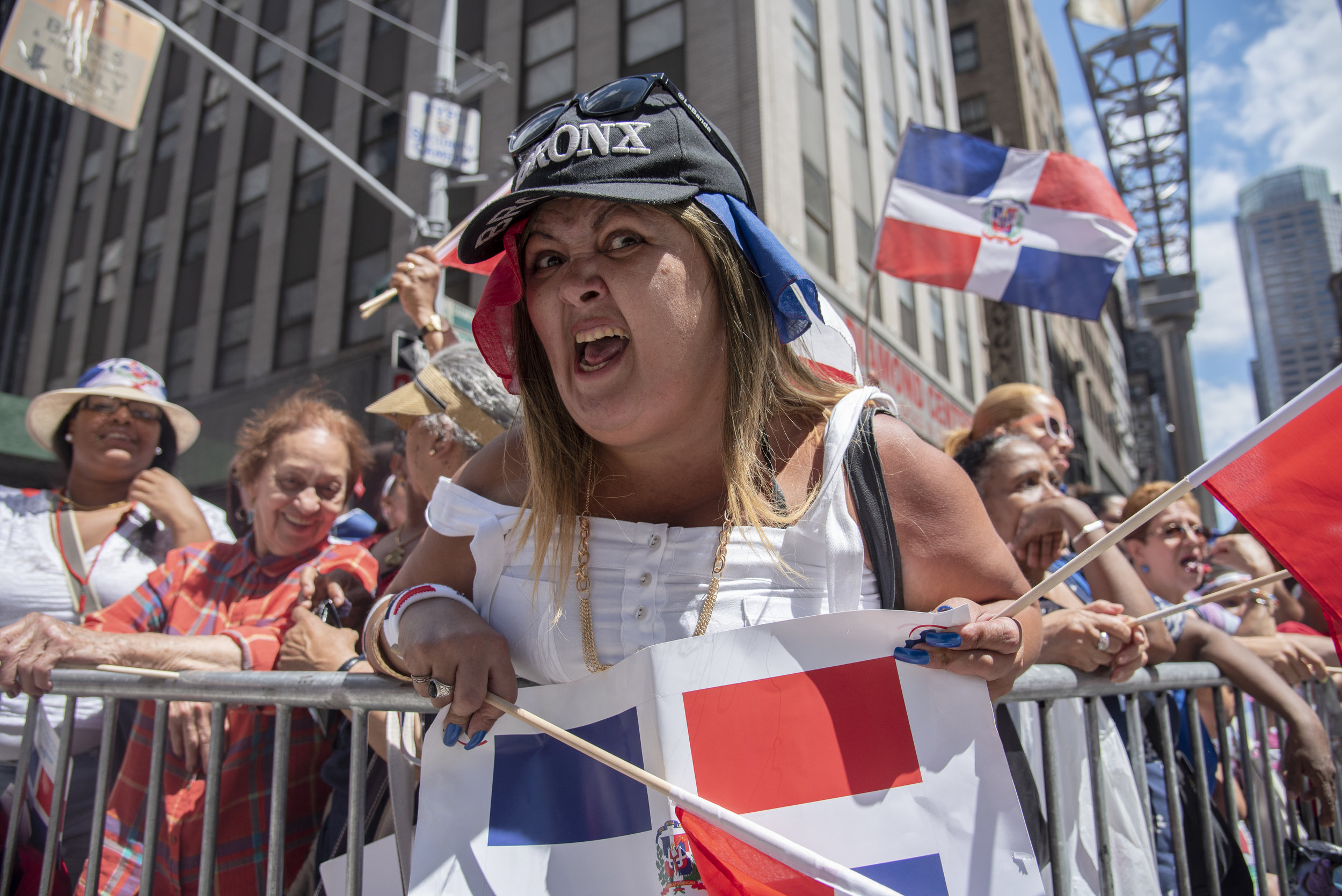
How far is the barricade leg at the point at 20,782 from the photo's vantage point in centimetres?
221

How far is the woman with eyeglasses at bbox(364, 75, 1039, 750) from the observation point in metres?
1.43

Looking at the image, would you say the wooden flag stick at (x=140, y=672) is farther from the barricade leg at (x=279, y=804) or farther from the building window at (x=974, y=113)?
the building window at (x=974, y=113)

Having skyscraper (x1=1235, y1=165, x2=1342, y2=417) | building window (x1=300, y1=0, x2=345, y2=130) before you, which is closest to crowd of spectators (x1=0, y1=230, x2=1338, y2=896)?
building window (x1=300, y1=0, x2=345, y2=130)

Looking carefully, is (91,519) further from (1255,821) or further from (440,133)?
(440,133)

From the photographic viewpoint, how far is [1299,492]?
1.37 meters

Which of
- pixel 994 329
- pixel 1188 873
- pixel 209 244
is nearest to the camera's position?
pixel 1188 873

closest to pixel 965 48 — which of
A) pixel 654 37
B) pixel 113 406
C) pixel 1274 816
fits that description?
pixel 654 37

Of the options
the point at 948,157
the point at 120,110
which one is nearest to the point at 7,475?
the point at 120,110

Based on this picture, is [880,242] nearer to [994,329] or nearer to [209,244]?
[209,244]

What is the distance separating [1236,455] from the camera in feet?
4.22

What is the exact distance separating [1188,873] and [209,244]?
813 inches

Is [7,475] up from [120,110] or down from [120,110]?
down

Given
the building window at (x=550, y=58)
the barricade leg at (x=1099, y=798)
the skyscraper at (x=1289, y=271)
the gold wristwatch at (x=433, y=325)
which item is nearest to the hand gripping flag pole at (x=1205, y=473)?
the barricade leg at (x=1099, y=798)

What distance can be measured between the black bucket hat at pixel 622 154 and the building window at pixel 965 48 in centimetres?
3178
